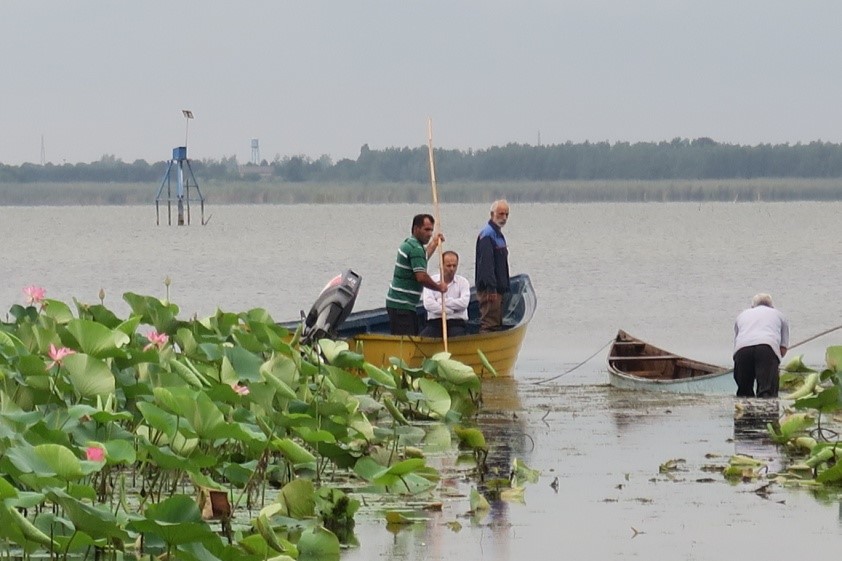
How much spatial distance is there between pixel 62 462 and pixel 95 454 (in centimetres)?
32

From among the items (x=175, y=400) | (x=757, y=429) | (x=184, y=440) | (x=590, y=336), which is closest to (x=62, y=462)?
(x=175, y=400)

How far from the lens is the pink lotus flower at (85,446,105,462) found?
5.71 m

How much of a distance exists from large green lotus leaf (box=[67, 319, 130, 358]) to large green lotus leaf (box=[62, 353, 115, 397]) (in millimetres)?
341

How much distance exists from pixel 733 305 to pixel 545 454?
22404 millimetres

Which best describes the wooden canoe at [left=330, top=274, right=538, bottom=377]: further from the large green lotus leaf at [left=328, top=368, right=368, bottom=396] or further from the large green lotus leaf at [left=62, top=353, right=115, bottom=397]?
the large green lotus leaf at [left=62, top=353, right=115, bottom=397]

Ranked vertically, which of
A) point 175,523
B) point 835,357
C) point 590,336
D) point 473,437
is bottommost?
point 590,336

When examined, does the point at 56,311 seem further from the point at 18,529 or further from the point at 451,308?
the point at 451,308

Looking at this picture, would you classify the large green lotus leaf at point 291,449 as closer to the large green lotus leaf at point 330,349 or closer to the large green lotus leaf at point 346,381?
the large green lotus leaf at point 346,381

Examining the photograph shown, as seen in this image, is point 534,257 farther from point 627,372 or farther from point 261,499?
point 261,499

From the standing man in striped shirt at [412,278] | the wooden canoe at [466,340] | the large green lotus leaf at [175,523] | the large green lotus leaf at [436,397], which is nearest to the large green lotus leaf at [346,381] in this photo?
the large green lotus leaf at [436,397]

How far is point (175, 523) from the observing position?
18.2 ft

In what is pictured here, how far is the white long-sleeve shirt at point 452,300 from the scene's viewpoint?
14172 mm

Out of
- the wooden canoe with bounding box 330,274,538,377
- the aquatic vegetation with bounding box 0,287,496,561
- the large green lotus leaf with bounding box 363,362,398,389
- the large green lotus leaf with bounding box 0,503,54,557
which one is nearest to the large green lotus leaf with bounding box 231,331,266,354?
the aquatic vegetation with bounding box 0,287,496,561

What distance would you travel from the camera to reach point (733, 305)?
104 ft
